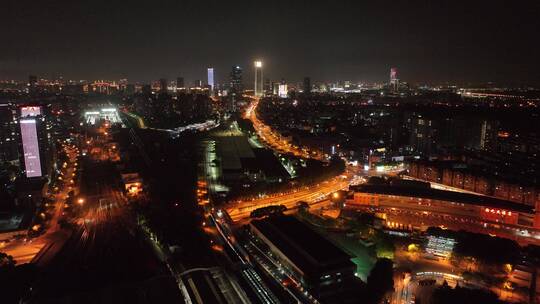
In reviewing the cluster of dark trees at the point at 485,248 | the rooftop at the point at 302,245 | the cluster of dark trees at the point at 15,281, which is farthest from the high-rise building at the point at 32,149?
the cluster of dark trees at the point at 485,248

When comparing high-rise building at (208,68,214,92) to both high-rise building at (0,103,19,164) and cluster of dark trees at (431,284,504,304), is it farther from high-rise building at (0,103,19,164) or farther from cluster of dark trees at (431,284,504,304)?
cluster of dark trees at (431,284,504,304)

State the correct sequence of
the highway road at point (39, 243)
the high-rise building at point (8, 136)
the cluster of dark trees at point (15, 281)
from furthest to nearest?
the high-rise building at point (8, 136), the highway road at point (39, 243), the cluster of dark trees at point (15, 281)

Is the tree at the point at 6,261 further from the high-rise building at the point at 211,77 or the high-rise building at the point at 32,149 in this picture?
the high-rise building at the point at 211,77

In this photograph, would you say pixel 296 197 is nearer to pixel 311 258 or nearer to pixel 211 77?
pixel 311 258

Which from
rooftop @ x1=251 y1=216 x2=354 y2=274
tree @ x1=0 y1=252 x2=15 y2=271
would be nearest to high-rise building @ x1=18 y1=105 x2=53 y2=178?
tree @ x1=0 y1=252 x2=15 y2=271

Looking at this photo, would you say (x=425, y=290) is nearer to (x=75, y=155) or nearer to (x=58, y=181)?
(x=58, y=181)

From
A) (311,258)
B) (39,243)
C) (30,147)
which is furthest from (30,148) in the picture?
(311,258)

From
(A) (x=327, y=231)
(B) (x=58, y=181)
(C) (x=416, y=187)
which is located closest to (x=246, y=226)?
(A) (x=327, y=231)

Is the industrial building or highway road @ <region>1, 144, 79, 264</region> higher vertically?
the industrial building
